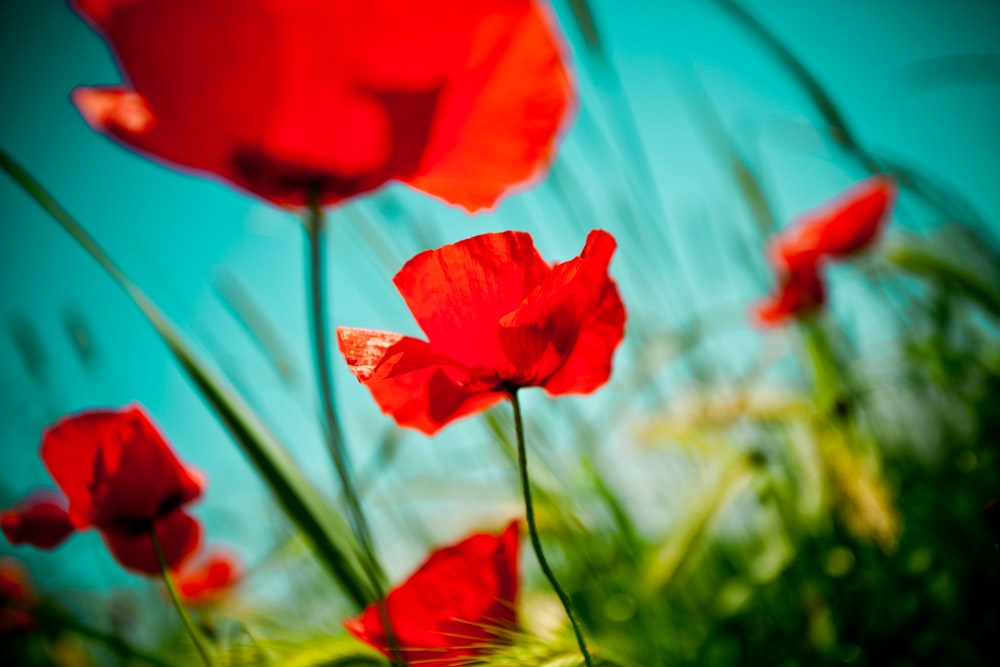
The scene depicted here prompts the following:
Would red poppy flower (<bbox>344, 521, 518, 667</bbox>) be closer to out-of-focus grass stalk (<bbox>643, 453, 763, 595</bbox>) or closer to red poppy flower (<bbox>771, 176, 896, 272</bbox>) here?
out-of-focus grass stalk (<bbox>643, 453, 763, 595</bbox>)

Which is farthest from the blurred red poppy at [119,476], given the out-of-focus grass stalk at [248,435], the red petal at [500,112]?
the red petal at [500,112]

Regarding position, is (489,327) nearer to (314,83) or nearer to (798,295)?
(314,83)

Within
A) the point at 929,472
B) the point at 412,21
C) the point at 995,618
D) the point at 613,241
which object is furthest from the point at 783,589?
the point at 412,21

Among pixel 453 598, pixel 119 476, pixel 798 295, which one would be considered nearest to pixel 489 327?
pixel 453 598

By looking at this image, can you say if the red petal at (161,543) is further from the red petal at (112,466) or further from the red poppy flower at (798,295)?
the red poppy flower at (798,295)

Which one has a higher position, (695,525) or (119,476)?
(119,476)

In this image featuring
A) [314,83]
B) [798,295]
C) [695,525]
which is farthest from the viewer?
[798,295]

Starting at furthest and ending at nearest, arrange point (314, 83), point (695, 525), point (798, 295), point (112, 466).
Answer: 1. point (798, 295)
2. point (695, 525)
3. point (112, 466)
4. point (314, 83)

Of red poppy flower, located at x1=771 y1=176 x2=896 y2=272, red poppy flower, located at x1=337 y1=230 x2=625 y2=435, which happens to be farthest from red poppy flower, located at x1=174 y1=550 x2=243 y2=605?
red poppy flower, located at x1=771 y1=176 x2=896 y2=272
